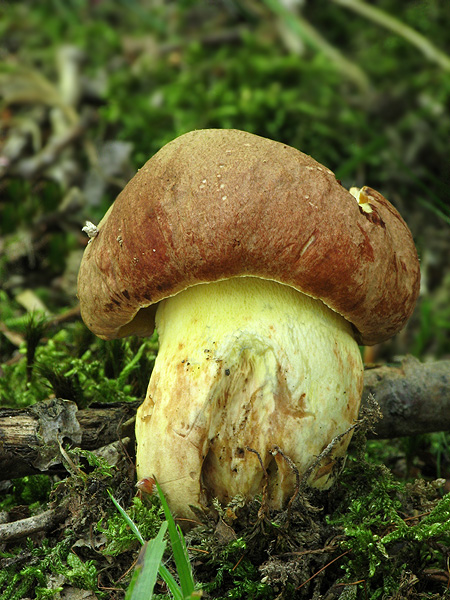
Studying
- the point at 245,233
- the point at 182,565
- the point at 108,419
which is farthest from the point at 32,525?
the point at 245,233

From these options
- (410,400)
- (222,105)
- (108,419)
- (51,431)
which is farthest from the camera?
(222,105)

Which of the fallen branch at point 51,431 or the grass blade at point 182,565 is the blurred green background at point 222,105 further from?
the grass blade at point 182,565

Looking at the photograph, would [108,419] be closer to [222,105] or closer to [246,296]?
[246,296]

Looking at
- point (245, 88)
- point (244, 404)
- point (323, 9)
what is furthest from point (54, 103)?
point (244, 404)

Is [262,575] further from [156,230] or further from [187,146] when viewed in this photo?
[187,146]

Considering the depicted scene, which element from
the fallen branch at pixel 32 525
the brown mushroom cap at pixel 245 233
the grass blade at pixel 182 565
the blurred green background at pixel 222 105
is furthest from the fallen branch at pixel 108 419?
the blurred green background at pixel 222 105

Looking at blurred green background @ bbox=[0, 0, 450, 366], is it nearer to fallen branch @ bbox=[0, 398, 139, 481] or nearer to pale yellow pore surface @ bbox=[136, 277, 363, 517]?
fallen branch @ bbox=[0, 398, 139, 481]
